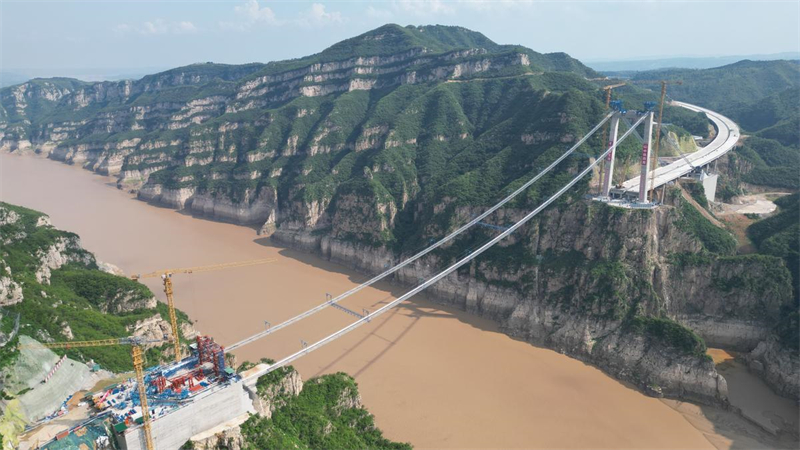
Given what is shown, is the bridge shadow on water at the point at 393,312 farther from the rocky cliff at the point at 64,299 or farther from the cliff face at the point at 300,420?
the rocky cliff at the point at 64,299

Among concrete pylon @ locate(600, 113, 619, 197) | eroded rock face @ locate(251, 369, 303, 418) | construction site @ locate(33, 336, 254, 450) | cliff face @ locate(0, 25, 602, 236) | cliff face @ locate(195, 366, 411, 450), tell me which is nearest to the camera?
construction site @ locate(33, 336, 254, 450)

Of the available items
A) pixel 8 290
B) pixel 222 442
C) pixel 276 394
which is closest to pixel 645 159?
pixel 276 394

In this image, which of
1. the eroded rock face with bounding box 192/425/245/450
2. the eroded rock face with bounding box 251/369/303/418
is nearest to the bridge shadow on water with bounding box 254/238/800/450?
the eroded rock face with bounding box 251/369/303/418

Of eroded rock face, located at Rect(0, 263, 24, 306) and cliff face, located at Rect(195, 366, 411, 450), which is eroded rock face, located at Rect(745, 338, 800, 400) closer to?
cliff face, located at Rect(195, 366, 411, 450)

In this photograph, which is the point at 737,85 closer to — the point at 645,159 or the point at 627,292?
the point at 645,159

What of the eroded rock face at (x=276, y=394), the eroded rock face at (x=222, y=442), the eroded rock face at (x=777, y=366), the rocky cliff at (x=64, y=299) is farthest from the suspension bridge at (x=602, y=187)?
the eroded rock face at (x=222, y=442)

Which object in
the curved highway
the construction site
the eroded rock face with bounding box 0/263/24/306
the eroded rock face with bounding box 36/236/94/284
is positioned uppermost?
the curved highway
